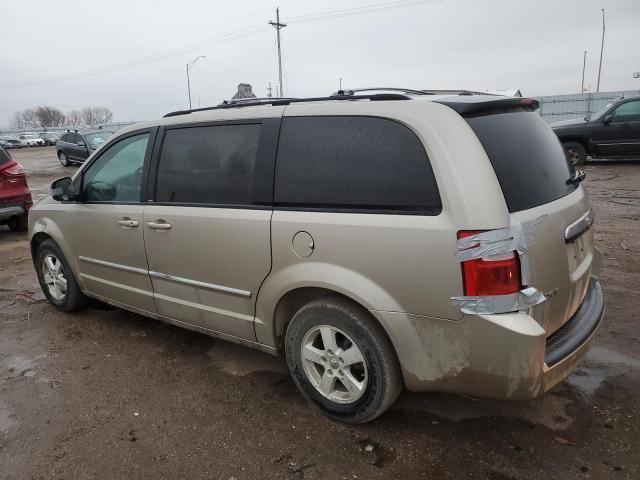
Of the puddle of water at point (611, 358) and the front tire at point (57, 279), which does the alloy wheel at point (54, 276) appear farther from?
the puddle of water at point (611, 358)

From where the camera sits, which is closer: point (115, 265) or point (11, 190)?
point (115, 265)

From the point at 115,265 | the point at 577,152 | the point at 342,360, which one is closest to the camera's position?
the point at 342,360

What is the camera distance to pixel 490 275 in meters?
2.19

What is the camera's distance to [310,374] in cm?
289

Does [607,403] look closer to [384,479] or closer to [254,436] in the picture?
[384,479]

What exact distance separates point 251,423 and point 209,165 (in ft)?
5.30

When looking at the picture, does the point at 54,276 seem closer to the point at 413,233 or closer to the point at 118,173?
the point at 118,173

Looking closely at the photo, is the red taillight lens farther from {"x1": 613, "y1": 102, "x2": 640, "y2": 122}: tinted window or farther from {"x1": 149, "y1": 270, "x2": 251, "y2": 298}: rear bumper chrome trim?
{"x1": 613, "y1": 102, "x2": 640, "y2": 122}: tinted window

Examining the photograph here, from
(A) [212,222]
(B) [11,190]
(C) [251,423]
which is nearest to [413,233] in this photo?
(A) [212,222]

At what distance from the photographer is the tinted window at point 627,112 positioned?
12.4 metres

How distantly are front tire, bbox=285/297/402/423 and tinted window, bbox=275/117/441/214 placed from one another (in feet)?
1.89

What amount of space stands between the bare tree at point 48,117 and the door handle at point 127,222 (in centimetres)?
10897

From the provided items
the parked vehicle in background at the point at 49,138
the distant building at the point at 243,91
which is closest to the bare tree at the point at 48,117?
the parked vehicle in background at the point at 49,138

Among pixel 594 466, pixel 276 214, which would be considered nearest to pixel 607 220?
pixel 594 466
